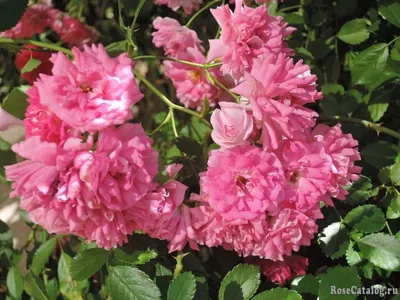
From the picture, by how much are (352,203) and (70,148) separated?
0.45 m

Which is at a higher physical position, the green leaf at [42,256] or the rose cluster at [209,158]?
the rose cluster at [209,158]

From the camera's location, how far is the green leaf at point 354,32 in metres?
0.89

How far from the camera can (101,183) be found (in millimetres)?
522

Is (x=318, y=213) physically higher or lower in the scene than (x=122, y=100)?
lower

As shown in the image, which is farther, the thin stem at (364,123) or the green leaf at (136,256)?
the thin stem at (364,123)

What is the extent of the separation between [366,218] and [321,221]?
87 mm

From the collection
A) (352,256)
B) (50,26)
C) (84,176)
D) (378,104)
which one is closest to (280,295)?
(352,256)

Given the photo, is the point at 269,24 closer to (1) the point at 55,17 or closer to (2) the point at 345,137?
(2) the point at 345,137

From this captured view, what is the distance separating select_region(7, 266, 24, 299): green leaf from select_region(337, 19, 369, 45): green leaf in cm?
69

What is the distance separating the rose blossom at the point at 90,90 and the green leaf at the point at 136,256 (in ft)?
0.72

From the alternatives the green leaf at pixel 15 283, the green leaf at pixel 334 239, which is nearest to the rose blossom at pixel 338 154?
the green leaf at pixel 334 239

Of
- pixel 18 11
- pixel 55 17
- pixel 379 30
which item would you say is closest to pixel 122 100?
pixel 18 11

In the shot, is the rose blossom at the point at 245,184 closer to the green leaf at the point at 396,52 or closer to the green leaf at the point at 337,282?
the green leaf at the point at 337,282

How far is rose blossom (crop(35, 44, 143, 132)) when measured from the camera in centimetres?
51
